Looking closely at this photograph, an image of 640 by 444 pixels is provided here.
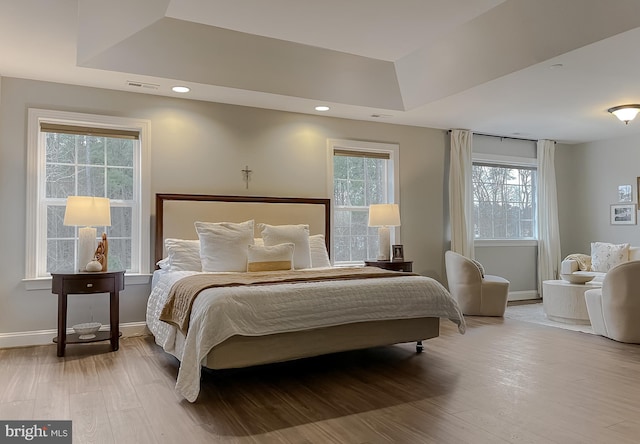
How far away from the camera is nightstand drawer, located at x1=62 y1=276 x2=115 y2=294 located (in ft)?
12.5

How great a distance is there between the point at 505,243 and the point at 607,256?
1.32m

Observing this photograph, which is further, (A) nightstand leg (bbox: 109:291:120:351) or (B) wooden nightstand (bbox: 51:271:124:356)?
(A) nightstand leg (bbox: 109:291:120:351)

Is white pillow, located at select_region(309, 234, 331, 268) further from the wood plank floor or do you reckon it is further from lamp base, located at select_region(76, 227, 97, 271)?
lamp base, located at select_region(76, 227, 97, 271)

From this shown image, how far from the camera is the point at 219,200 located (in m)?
4.90

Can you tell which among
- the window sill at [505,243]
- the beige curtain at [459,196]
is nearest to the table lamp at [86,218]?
the beige curtain at [459,196]

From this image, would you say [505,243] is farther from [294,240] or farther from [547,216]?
[294,240]

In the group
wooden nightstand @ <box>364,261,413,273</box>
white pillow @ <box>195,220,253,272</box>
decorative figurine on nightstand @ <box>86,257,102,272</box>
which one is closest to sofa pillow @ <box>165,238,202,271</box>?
white pillow @ <box>195,220,253,272</box>

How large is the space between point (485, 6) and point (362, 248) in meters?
3.24

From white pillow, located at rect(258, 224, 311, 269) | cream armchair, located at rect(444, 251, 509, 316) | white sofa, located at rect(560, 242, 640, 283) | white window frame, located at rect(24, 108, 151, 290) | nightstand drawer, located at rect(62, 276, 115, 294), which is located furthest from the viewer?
white sofa, located at rect(560, 242, 640, 283)

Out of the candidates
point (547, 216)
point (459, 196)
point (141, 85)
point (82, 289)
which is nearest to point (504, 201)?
point (547, 216)

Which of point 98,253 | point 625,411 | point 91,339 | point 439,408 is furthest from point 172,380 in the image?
point 625,411

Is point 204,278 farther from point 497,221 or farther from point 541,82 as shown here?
point 497,221

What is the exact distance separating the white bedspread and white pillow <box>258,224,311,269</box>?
959mm

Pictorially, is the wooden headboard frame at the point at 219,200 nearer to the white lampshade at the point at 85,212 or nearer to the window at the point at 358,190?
the window at the point at 358,190
